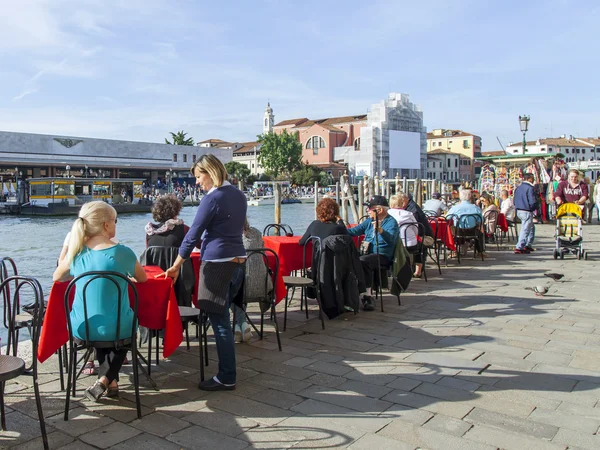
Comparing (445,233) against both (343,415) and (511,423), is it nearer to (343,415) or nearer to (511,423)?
(511,423)

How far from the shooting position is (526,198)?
31.1ft

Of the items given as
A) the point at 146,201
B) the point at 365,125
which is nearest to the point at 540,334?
the point at 146,201

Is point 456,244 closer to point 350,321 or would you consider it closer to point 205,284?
point 350,321

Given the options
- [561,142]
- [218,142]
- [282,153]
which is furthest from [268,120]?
[561,142]

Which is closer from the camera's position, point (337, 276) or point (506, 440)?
point (506, 440)

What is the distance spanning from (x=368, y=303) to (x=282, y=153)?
76.1 meters

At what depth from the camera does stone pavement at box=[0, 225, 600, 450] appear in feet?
8.77

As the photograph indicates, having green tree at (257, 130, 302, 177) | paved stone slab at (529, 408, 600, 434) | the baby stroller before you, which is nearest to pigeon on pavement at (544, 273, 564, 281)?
the baby stroller

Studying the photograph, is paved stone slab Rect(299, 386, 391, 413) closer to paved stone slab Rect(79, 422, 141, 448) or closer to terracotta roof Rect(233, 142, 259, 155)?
paved stone slab Rect(79, 422, 141, 448)

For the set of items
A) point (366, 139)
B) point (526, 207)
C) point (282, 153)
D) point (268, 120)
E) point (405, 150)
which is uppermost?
point (268, 120)

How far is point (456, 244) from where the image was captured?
8.84 meters

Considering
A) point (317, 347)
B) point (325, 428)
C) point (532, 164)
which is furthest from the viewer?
point (532, 164)

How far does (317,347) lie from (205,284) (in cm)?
130

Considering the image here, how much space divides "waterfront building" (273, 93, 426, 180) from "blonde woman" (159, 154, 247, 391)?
3037 inches
